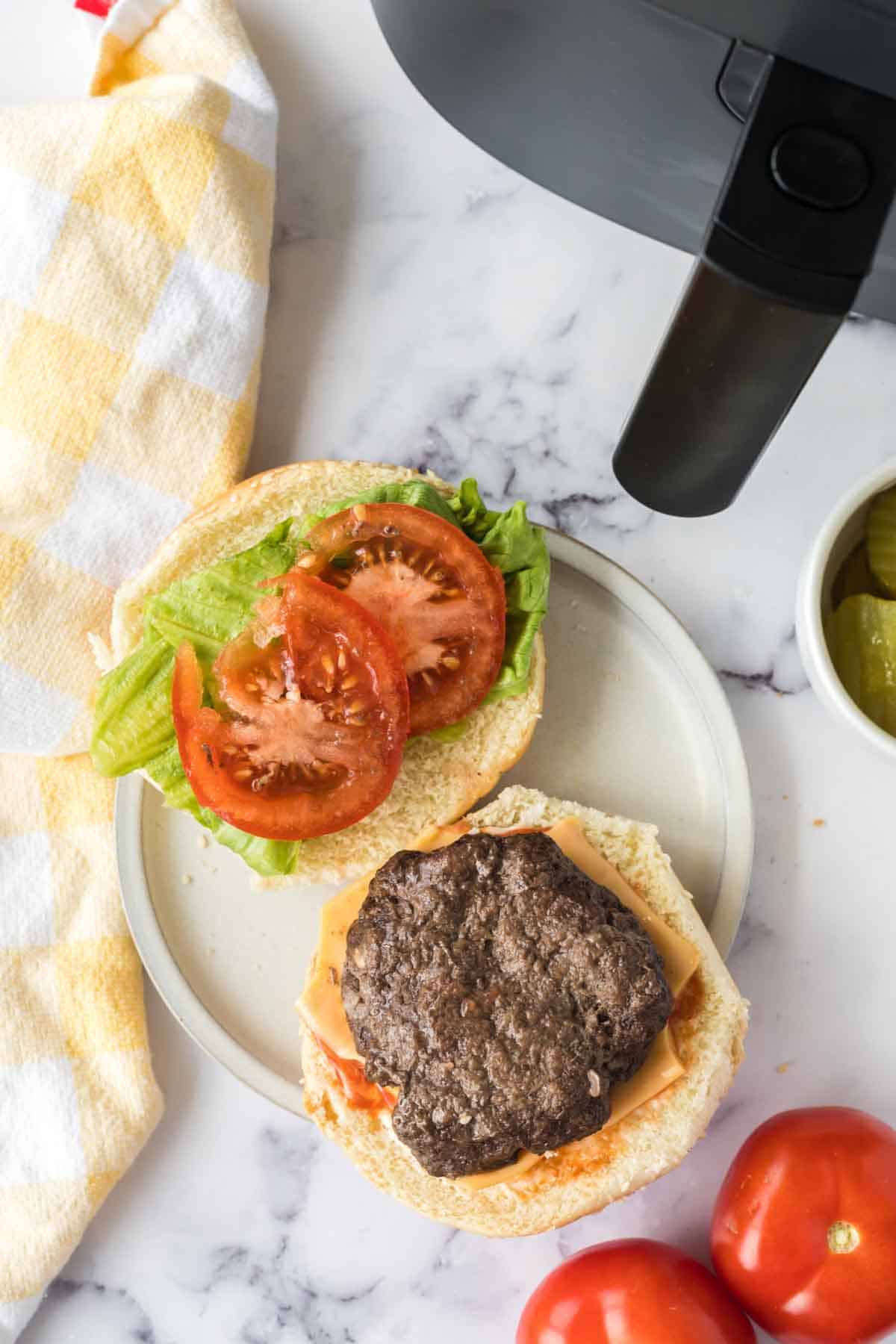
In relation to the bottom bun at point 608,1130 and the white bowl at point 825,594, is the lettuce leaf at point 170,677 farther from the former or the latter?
the white bowl at point 825,594

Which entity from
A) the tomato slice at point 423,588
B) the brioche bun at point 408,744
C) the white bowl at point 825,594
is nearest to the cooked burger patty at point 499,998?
the brioche bun at point 408,744

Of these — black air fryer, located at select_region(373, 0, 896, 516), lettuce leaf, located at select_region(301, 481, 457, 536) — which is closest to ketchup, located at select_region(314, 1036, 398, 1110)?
lettuce leaf, located at select_region(301, 481, 457, 536)

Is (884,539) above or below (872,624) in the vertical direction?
above

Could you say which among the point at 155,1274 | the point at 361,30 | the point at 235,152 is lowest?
the point at 155,1274

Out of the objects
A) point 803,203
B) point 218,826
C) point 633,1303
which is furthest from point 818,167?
point 633,1303

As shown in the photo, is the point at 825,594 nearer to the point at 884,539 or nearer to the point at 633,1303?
the point at 884,539

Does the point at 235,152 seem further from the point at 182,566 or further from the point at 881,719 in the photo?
the point at 881,719

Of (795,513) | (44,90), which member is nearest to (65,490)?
(44,90)
